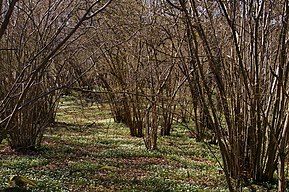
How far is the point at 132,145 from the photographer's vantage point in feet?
49.3

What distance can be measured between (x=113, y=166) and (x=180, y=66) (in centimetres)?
398

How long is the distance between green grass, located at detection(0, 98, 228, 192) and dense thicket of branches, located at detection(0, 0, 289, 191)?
0.77 metres

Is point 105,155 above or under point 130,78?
under

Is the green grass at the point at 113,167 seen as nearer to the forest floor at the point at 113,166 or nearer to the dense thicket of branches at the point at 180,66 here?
the forest floor at the point at 113,166

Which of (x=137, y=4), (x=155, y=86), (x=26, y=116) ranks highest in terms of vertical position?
(x=137, y=4)

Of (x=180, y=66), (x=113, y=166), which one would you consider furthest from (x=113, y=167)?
(x=180, y=66)

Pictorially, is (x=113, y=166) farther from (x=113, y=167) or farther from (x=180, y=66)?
(x=180, y=66)

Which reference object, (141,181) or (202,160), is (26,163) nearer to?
(141,181)

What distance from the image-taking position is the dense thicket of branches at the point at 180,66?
518cm

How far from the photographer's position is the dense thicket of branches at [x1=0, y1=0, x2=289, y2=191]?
204 inches

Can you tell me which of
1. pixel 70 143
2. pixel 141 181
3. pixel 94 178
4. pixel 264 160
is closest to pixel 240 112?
pixel 264 160

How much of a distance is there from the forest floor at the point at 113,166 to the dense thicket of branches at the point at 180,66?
2.55ft

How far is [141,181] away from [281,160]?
4.83 m

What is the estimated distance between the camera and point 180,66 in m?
13.0
